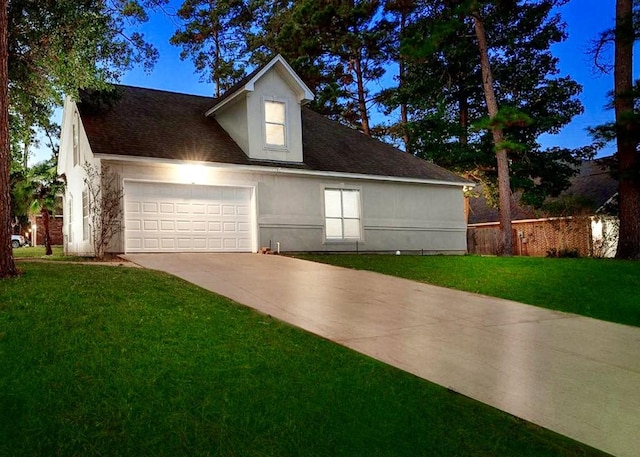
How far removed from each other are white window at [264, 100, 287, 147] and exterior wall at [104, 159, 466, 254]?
134 centimetres

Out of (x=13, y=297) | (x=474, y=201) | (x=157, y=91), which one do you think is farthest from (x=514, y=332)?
(x=474, y=201)

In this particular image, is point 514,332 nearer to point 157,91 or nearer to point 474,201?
point 157,91

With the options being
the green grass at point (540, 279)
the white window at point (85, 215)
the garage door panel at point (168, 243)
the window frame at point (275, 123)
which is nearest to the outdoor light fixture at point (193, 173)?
the garage door panel at point (168, 243)

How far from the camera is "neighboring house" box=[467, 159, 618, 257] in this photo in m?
20.5

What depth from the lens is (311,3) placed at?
26781 millimetres

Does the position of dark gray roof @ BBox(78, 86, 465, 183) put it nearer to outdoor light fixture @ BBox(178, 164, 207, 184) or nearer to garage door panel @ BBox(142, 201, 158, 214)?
→ outdoor light fixture @ BBox(178, 164, 207, 184)

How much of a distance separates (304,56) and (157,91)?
10815 mm

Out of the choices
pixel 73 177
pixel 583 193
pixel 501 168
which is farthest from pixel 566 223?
pixel 73 177

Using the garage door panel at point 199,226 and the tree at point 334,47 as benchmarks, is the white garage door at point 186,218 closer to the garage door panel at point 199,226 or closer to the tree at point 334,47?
the garage door panel at point 199,226

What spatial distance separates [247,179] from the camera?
15688 mm

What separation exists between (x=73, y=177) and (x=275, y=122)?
279 inches

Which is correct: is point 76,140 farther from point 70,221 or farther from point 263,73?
point 263,73

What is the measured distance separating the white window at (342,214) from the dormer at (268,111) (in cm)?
175

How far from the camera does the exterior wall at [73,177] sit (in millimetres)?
15199
